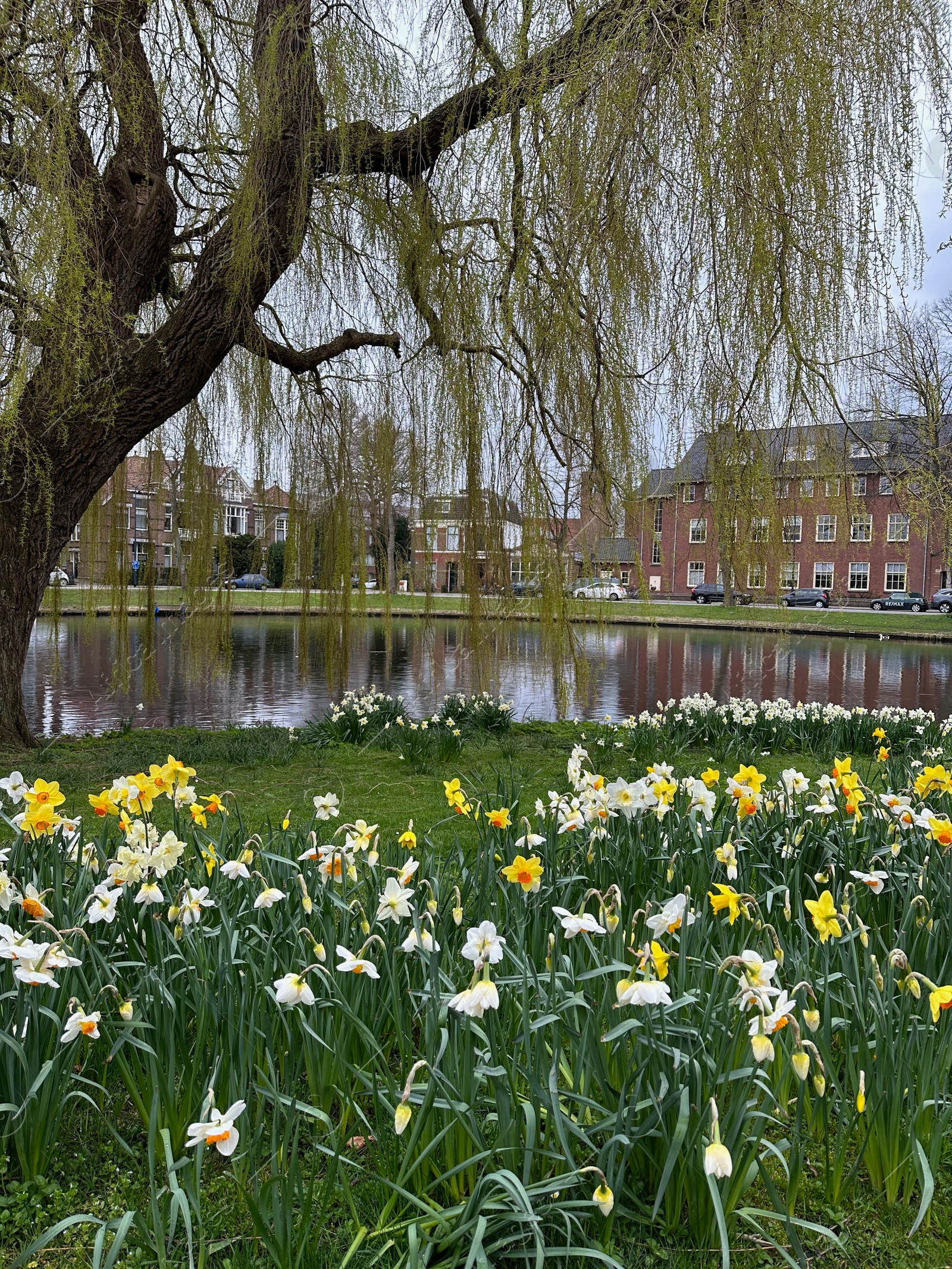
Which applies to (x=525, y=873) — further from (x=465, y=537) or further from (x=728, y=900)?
(x=465, y=537)

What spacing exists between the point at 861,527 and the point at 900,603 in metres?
31.7

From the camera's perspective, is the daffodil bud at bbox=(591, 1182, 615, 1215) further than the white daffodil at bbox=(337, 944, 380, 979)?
No

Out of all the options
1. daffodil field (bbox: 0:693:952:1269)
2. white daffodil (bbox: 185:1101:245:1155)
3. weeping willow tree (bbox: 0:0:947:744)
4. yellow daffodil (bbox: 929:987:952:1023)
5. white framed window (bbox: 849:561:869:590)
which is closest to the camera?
white daffodil (bbox: 185:1101:245:1155)

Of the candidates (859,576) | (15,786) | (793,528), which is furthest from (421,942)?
(859,576)

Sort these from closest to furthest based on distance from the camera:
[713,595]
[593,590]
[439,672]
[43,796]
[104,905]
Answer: [104,905], [43,796], [593,590], [439,672], [713,595]

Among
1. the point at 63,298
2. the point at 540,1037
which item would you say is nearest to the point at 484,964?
the point at 540,1037

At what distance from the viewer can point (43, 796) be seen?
2100 mm

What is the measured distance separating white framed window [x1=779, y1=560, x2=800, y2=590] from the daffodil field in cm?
108

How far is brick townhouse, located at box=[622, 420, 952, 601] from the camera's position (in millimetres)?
2951

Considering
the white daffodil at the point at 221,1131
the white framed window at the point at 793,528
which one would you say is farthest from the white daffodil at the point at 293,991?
the white framed window at the point at 793,528

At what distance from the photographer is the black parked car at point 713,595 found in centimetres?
340

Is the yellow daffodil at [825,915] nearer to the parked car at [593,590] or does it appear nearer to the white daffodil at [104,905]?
the white daffodil at [104,905]

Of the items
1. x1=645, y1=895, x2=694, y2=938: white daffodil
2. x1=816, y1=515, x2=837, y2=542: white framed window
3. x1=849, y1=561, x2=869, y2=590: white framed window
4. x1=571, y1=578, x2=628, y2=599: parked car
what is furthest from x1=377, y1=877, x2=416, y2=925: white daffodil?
x1=849, y1=561, x2=869, y2=590: white framed window

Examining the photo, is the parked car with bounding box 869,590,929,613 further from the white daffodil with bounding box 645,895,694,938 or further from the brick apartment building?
the white daffodil with bounding box 645,895,694,938
